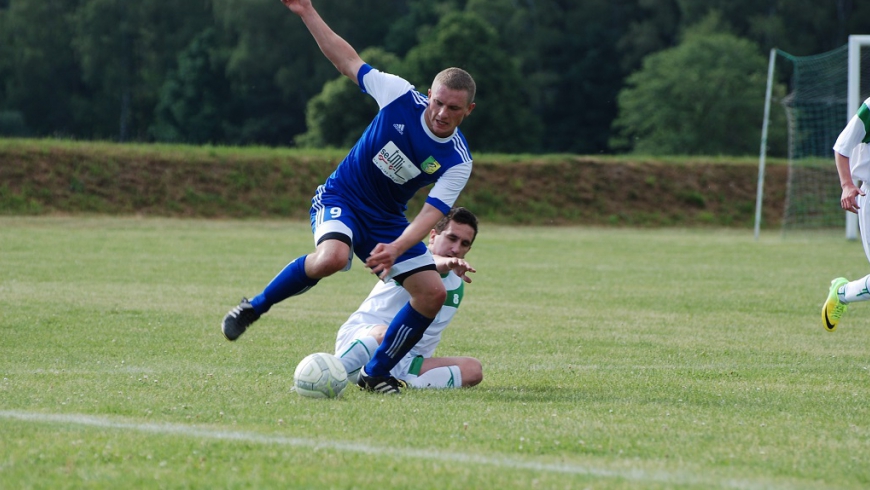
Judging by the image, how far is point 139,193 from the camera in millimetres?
32219

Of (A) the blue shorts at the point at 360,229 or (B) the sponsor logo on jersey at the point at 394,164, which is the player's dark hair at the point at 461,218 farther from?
(B) the sponsor logo on jersey at the point at 394,164

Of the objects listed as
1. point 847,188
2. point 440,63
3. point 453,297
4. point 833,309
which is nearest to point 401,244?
point 453,297

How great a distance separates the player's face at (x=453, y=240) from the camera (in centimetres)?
709

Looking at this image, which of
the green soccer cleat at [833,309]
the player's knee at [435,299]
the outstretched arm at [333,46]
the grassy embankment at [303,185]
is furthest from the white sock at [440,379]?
the grassy embankment at [303,185]

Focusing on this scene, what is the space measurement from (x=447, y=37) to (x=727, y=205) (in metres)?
31.6

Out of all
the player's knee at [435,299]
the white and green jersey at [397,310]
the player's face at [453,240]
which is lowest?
the white and green jersey at [397,310]

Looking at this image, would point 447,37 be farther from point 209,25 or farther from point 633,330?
point 633,330

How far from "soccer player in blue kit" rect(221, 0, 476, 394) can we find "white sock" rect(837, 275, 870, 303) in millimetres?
3816

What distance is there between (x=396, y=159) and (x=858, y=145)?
3.76 m

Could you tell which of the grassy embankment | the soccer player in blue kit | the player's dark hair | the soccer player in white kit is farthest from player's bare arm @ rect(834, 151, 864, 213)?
the grassy embankment

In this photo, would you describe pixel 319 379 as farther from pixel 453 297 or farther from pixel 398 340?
pixel 453 297

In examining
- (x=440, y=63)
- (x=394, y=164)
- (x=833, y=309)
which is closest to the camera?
(x=394, y=164)

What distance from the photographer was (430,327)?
7.19 m

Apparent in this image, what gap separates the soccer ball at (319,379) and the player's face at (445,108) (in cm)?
154
